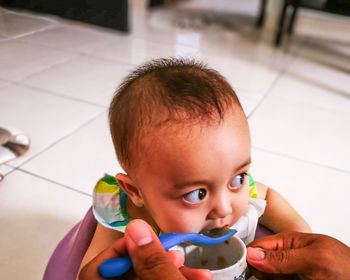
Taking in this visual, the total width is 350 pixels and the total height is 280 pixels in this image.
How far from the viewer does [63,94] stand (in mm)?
1288

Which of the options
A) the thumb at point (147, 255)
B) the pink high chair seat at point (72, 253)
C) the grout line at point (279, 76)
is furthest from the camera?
the grout line at point (279, 76)

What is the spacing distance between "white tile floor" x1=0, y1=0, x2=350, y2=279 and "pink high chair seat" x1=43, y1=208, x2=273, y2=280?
0.07 m

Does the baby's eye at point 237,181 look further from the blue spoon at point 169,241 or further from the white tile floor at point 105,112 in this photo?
the white tile floor at point 105,112

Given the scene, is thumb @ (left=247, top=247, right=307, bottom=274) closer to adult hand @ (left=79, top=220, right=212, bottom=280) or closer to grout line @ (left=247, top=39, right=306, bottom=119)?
adult hand @ (left=79, top=220, right=212, bottom=280)

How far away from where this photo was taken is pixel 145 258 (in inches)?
13.8

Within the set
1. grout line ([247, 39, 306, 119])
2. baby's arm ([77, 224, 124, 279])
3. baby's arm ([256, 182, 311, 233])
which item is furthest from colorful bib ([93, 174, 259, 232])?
grout line ([247, 39, 306, 119])

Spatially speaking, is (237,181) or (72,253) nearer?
(237,181)

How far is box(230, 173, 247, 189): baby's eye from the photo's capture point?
0.46 m

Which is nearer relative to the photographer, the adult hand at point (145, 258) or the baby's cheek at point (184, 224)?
the adult hand at point (145, 258)

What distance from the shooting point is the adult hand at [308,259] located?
45 cm

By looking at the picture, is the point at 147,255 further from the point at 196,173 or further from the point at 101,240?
the point at 101,240

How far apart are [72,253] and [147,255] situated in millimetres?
272

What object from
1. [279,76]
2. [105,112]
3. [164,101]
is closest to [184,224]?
[164,101]

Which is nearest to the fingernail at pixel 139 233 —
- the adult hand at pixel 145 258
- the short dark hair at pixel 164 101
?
the adult hand at pixel 145 258
